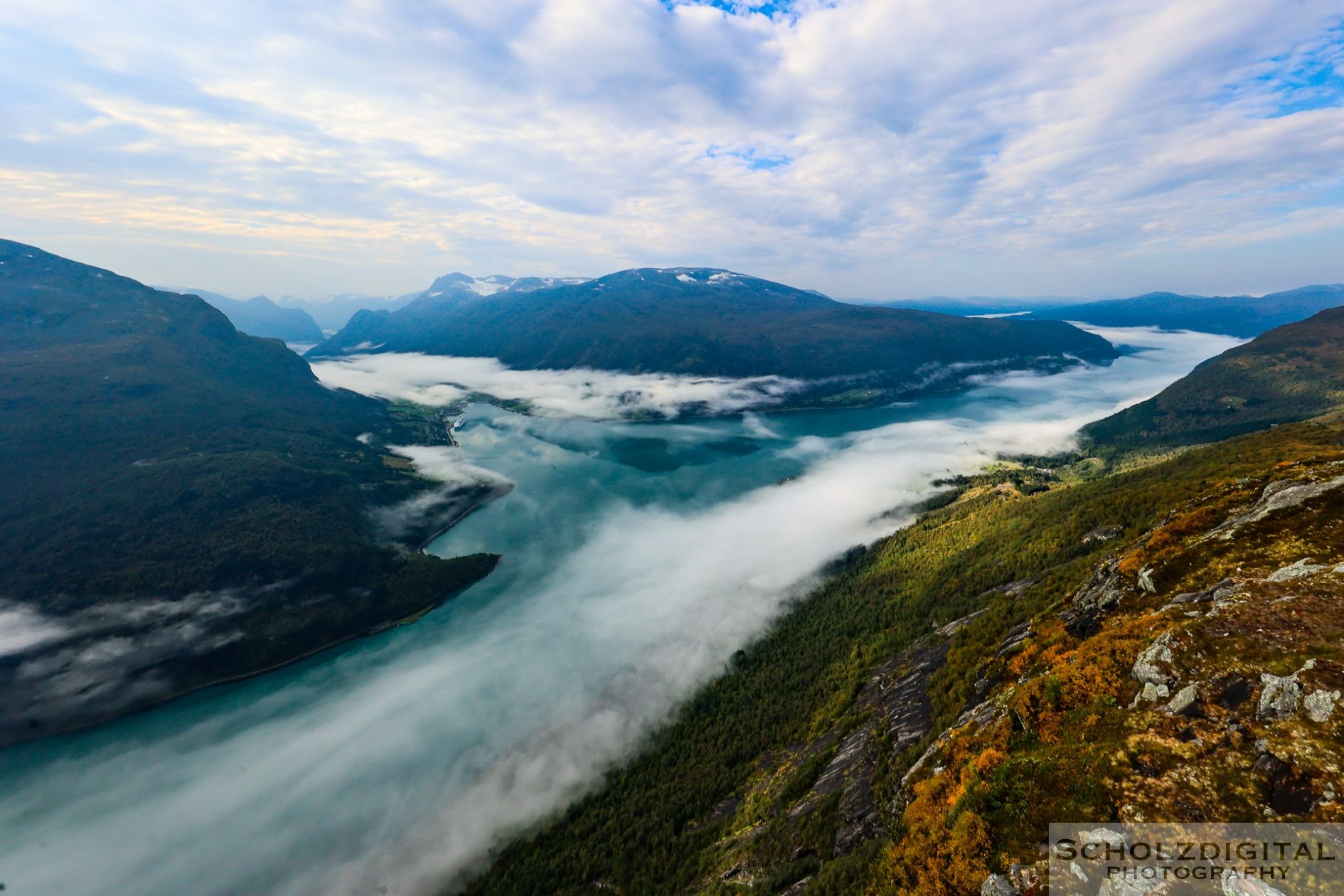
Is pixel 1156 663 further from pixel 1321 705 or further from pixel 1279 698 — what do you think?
pixel 1321 705

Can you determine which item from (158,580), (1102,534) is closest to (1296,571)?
(1102,534)

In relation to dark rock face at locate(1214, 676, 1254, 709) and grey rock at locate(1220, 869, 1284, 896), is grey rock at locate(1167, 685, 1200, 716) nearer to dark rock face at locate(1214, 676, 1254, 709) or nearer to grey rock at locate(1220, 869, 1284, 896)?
dark rock face at locate(1214, 676, 1254, 709)

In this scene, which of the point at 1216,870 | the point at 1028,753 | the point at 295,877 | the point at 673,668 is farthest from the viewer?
the point at 673,668

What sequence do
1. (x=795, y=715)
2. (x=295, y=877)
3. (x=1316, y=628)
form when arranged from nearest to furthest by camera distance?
(x=1316, y=628) < (x=295, y=877) < (x=795, y=715)

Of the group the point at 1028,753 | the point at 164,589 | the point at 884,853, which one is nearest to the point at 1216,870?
the point at 1028,753

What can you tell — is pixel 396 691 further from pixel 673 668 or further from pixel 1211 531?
pixel 1211 531
